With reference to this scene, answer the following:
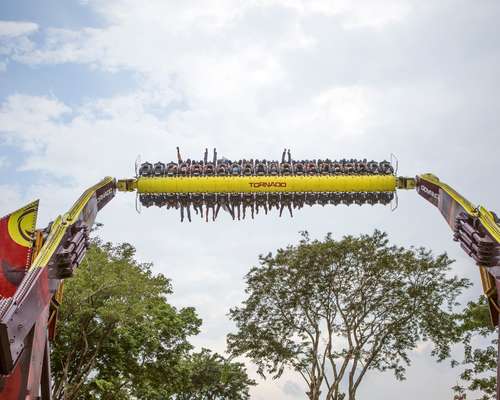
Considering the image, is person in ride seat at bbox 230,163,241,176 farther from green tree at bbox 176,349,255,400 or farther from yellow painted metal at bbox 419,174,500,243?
green tree at bbox 176,349,255,400

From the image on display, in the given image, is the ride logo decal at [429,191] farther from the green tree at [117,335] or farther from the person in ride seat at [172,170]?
the green tree at [117,335]

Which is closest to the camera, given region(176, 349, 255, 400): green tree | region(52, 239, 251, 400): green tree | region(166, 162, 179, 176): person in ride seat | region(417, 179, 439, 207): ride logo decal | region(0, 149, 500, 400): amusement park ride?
region(0, 149, 500, 400): amusement park ride

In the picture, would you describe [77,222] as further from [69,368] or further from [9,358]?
[69,368]

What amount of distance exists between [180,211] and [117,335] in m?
12.6

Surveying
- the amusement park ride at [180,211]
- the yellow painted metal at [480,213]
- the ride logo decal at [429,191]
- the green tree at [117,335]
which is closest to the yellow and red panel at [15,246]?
the amusement park ride at [180,211]

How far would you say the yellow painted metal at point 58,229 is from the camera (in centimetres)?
1030

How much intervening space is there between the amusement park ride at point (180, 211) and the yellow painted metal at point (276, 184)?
0.03 m

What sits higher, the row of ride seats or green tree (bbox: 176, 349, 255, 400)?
the row of ride seats

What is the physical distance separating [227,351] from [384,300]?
771 cm

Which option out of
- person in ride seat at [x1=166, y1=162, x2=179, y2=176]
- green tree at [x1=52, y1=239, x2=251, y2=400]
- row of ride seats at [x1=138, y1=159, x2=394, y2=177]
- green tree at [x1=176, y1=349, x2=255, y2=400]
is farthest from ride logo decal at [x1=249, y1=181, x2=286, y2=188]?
green tree at [x1=176, y1=349, x2=255, y2=400]

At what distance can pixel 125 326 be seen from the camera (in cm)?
2605

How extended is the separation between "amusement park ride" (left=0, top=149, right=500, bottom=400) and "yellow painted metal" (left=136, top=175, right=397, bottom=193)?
1.0 inches

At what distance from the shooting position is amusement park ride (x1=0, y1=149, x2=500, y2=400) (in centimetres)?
973

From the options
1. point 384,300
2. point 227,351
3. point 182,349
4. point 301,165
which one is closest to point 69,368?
point 182,349
